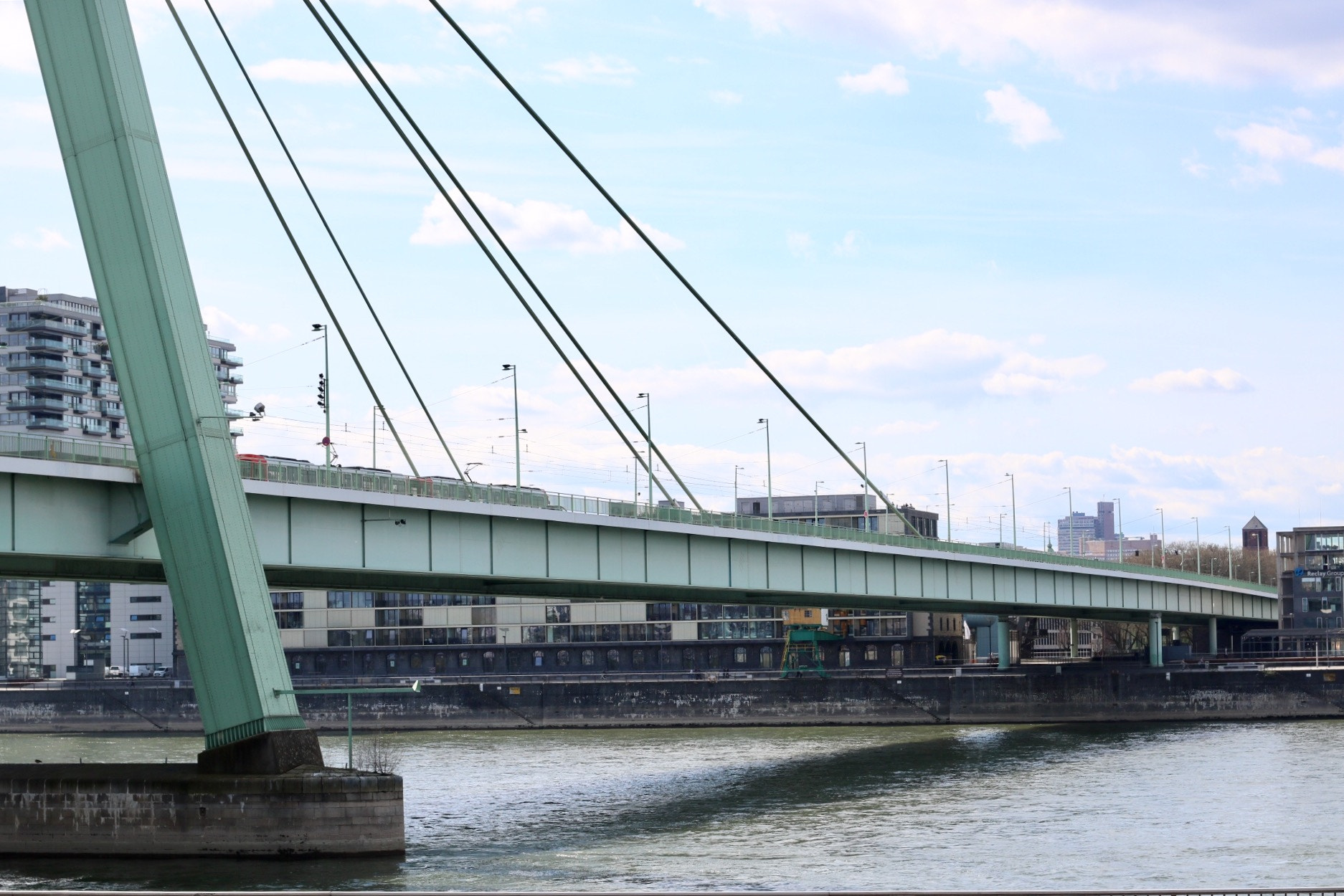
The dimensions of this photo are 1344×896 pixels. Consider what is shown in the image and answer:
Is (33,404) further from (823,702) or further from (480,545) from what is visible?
(480,545)

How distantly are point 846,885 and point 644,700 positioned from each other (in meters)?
71.5

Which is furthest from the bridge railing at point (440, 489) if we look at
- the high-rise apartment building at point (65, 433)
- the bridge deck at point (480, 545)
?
the high-rise apartment building at point (65, 433)

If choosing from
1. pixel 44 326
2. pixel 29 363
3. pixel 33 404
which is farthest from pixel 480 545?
pixel 29 363

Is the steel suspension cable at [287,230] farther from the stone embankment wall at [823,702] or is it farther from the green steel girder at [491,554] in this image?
the stone embankment wall at [823,702]

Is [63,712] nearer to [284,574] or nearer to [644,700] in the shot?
[644,700]

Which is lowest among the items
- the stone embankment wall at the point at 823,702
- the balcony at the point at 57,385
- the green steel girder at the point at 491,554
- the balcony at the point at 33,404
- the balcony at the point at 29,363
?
the stone embankment wall at the point at 823,702

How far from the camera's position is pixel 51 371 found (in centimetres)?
17762

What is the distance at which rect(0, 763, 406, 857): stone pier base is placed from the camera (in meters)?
38.9

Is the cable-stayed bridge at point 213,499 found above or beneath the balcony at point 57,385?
beneath

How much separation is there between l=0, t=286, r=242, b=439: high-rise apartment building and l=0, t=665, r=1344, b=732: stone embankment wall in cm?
7130

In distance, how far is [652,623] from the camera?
5276 inches

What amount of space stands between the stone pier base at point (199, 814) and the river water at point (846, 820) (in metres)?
0.76

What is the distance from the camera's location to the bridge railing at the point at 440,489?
1580 inches

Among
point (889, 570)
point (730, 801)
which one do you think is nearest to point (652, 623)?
point (889, 570)
